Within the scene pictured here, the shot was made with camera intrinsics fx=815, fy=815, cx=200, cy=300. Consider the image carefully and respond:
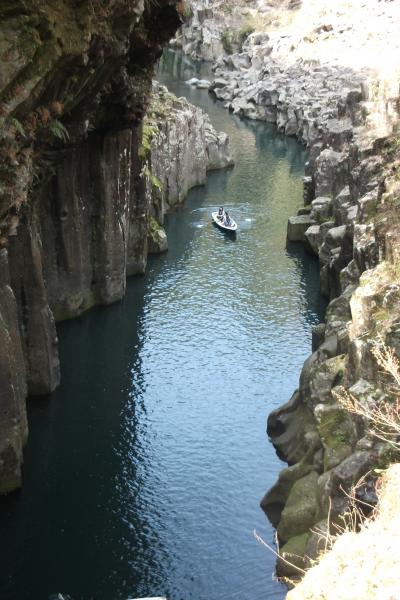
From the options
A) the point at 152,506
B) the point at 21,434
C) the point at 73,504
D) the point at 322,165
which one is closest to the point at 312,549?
the point at 152,506

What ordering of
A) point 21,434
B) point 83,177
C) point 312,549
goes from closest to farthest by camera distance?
point 312,549 → point 21,434 → point 83,177

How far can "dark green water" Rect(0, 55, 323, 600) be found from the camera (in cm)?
2331

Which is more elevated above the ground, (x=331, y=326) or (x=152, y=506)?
(x=331, y=326)

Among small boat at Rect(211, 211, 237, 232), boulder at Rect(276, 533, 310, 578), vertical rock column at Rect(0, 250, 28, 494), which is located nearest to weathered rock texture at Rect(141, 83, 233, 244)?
small boat at Rect(211, 211, 237, 232)

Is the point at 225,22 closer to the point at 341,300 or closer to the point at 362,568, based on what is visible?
the point at 341,300

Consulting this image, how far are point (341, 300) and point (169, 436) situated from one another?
9.21m

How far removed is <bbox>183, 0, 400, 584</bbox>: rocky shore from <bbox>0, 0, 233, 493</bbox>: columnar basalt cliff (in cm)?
937

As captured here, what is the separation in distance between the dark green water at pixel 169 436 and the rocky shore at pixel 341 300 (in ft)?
4.45

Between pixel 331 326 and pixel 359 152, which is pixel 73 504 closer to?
pixel 331 326

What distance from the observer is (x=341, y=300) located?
33500 millimetres

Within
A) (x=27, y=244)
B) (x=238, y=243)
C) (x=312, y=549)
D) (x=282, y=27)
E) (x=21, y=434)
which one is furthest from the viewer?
(x=282, y=27)

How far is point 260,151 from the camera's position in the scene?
3091 inches

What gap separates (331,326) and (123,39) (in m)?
13.5

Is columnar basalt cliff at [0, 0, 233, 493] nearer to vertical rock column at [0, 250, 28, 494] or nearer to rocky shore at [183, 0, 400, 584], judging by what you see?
vertical rock column at [0, 250, 28, 494]
